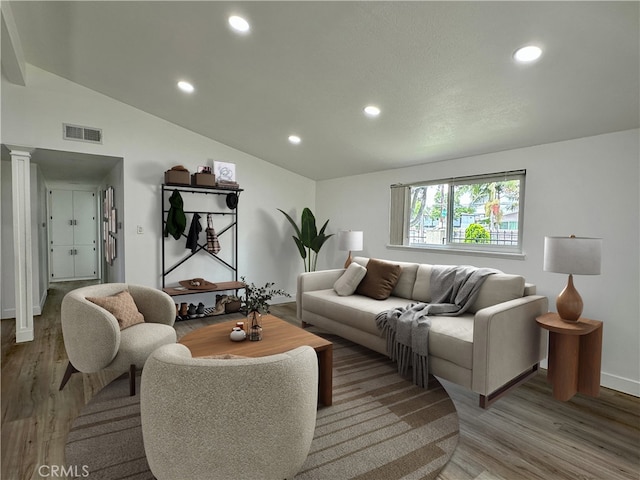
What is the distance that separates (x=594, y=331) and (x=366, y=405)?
169 cm

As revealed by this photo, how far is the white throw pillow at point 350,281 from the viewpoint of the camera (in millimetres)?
3732

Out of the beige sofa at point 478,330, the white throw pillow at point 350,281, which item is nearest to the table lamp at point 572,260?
the beige sofa at point 478,330

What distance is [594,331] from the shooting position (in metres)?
2.38

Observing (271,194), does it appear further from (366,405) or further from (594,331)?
(594,331)

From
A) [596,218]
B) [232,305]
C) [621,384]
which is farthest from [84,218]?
[621,384]

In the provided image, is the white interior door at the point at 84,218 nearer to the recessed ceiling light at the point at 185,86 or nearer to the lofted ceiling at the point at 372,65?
the lofted ceiling at the point at 372,65

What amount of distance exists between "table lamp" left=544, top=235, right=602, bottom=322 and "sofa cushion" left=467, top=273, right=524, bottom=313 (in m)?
0.32

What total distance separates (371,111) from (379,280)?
1.71 metres

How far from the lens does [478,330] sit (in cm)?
222

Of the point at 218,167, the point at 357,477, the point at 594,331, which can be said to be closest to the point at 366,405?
the point at 357,477

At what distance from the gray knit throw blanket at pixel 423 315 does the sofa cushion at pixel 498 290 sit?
0.05 m

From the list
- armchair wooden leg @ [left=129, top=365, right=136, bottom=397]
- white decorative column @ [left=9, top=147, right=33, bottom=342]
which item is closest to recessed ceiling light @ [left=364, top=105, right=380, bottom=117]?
armchair wooden leg @ [left=129, top=365, right=136, bottom=397]

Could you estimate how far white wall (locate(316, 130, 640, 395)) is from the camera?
8.36ft

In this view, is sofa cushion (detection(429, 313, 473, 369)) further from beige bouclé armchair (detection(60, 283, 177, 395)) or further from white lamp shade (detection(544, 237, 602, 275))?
beige bouclé armchair (detection(60, 283, 177, 395))
